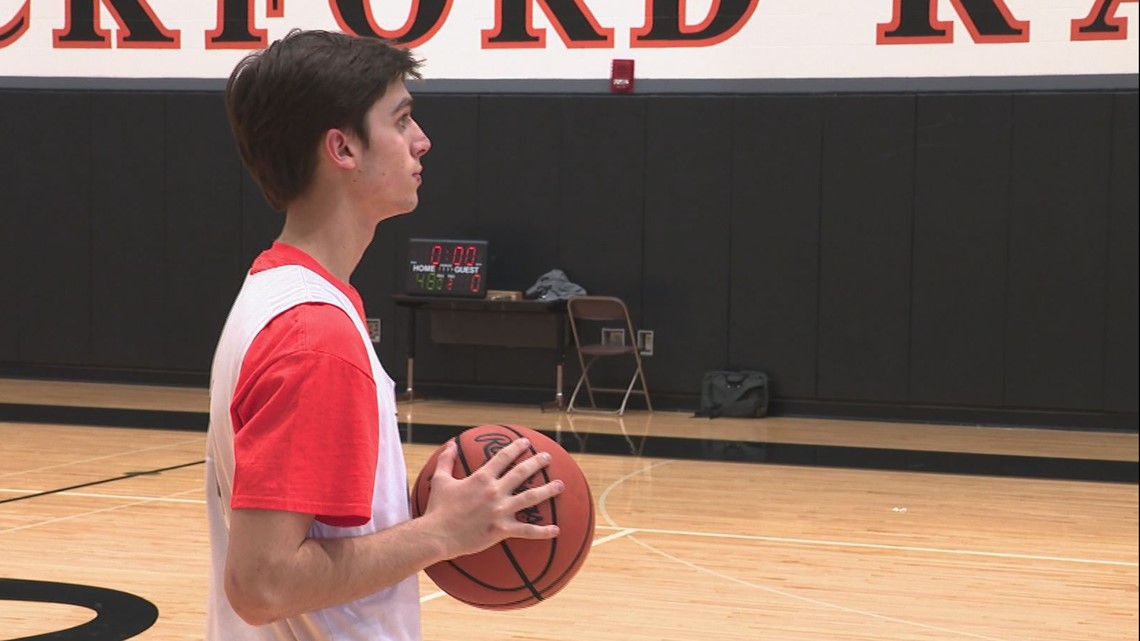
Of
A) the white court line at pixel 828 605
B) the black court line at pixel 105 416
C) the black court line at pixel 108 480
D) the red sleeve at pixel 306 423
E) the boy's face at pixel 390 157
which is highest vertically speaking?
the boy's face at pixel 390 157

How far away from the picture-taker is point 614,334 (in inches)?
416

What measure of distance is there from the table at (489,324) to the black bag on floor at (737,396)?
1128 mm

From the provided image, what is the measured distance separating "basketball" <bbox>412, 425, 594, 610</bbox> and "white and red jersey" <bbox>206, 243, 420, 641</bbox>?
17 centimetres

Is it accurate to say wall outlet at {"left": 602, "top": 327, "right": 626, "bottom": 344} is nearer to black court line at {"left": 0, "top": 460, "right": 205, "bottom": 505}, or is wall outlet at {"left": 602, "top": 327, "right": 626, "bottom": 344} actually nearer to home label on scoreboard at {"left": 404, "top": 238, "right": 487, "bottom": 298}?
home label on scoreboard at {"left": 404, "top": 238, "right": 487, "bottom": 298}

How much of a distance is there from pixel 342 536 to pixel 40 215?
11.2 meters

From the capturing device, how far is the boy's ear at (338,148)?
147 cm

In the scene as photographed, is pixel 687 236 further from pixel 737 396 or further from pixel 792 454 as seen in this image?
pixel 792 454

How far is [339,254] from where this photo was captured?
154 cm

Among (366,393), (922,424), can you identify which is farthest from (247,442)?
(922,424)

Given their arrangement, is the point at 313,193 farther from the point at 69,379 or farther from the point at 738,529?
the point at 69,379

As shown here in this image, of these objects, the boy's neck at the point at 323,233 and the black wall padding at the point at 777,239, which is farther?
the black wall padding at the point at 777,239

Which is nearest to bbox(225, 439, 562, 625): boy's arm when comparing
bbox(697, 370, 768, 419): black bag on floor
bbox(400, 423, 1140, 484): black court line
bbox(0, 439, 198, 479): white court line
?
bbox(0, 439, 198, 479): white court line

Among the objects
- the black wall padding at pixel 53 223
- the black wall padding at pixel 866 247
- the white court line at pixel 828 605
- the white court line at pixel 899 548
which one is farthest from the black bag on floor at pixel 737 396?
the black wall padding at pixel 53 223

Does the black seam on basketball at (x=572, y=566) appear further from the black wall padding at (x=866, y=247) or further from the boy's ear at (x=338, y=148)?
the black wall padding at (x=866, y=247)
